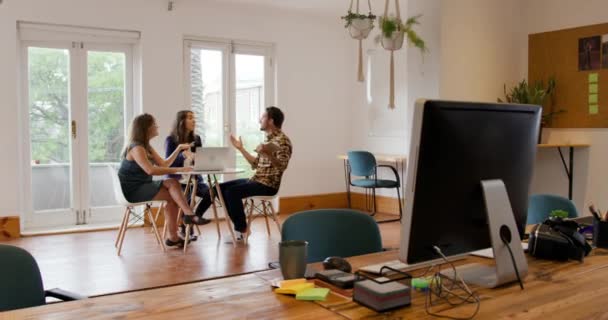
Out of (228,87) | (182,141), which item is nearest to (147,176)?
(182,141)

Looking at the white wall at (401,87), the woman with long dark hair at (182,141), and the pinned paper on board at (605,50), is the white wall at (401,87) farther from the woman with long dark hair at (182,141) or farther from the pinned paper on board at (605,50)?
the woman with long dark hair at (182,141)

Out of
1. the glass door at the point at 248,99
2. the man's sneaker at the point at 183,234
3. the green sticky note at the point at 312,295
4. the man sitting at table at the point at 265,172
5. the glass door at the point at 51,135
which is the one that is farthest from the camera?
the glass door at the point at 248,99

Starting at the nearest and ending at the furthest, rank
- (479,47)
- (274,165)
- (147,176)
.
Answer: (479,47), (147,176), (274,165)

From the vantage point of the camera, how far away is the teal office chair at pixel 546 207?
2.64 meters

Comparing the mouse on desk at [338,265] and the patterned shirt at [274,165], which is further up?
the patterned shirt at [274,165]

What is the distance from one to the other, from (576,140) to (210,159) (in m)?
3.24

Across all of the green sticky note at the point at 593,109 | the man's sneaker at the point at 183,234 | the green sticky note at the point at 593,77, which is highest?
the green sticky note at the point at 593,77

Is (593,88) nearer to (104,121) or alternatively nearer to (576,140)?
(576,140)

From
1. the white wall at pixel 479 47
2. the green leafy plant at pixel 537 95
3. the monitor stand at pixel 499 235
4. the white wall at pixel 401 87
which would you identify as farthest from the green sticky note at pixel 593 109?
the monitor stand at pixel 499 235

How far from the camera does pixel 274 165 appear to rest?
5008mm

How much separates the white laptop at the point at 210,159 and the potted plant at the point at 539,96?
259 cm

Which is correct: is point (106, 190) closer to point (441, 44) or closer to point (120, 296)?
point (441, 44)

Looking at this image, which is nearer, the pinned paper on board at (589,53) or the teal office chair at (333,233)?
the teal office chair at (333,233)

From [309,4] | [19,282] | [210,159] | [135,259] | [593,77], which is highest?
[309,4]
